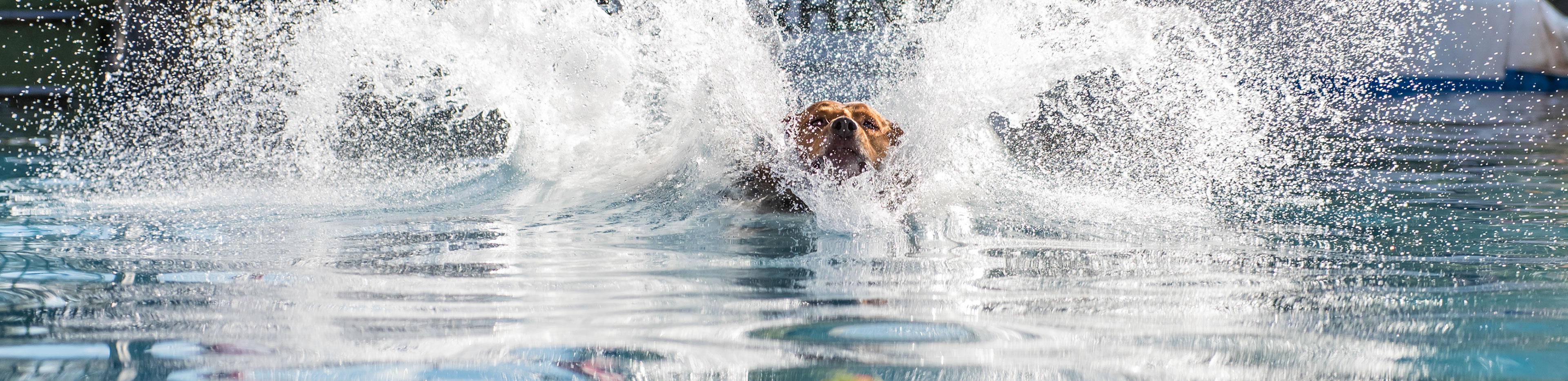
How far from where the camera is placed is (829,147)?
13.3ft

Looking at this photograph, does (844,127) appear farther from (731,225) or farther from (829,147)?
(731,225)

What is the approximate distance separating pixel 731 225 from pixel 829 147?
21.7 inches

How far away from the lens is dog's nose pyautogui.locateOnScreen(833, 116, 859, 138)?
4016mm

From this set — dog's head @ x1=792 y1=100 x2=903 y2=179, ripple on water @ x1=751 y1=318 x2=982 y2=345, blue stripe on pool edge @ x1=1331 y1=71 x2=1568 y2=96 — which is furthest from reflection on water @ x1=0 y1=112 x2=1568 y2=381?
blue stripe on pool edge @ x1=1331 y1=71 x2=1568 y2=96

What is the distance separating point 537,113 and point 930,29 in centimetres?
200

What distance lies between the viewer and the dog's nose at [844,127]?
402cm

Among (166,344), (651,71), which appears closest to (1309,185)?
(651,71)

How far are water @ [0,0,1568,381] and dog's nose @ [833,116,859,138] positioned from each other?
20cm

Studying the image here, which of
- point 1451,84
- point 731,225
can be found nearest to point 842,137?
point 731,225

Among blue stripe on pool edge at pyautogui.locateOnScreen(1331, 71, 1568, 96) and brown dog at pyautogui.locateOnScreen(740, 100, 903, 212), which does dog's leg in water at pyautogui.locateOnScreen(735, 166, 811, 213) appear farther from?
blue stripe on pool edge at pyautogui.locateOnScreen(1331, 71, 1568, 96)

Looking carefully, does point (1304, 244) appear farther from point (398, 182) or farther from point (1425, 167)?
point (398, 182)

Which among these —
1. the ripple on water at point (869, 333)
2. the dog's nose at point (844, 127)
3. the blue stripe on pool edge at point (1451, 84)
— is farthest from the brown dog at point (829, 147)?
the blue stripe on pool edge at point (1451, 84)

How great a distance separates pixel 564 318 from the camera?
2123 millimetres

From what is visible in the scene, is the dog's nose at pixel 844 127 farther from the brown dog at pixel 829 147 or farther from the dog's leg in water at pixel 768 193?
the dog's leg in water at pixel 768 193
